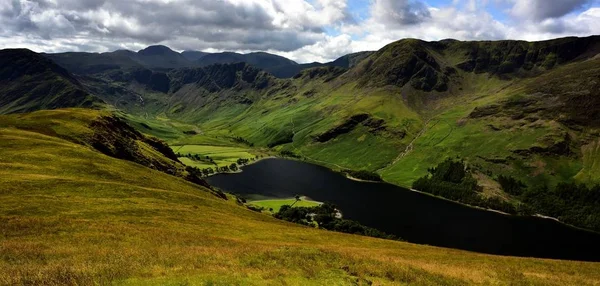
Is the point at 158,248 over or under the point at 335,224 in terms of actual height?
over

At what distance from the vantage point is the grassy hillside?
2528cm

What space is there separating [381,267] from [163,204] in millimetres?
41888

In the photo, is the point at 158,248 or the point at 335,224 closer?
the point at 158,248

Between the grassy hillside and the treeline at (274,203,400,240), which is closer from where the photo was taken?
the grassy hillside

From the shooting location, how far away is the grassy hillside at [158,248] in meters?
25.3

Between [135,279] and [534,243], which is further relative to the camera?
[534,243]

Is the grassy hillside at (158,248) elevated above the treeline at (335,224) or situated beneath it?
elevated above

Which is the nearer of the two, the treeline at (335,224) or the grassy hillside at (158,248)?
the grassy hillside at (158,248)

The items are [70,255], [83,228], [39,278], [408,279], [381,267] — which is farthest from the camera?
[83,228]

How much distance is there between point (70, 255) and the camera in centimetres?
2834

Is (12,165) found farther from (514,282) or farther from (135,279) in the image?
(514,282)

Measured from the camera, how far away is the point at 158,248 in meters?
34.7

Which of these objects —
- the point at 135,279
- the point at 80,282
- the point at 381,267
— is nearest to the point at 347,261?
the point at 381,267

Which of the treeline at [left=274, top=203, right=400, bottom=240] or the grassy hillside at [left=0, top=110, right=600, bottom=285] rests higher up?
the grassy hillside at [left=0, top=110, right=600, bottom=285]
